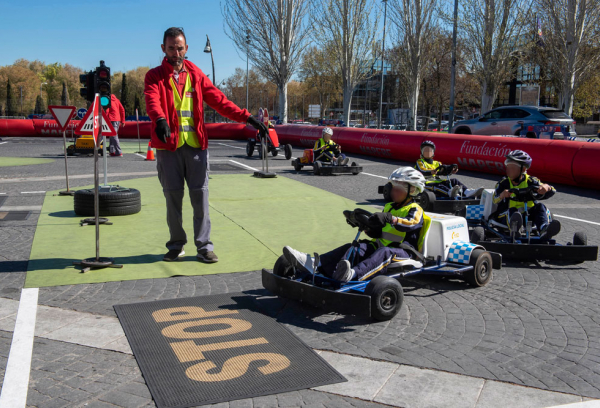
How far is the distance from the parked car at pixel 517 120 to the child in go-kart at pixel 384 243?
17615 millimetres

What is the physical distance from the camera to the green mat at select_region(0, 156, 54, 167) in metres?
17.1

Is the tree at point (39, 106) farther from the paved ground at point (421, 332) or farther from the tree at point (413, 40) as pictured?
the paved ground at point (421, 332)

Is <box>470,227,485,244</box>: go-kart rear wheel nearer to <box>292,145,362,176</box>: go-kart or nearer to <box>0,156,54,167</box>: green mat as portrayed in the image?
<box>292,145,362,176</box>: go-kart

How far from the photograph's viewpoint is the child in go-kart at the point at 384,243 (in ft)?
15.5

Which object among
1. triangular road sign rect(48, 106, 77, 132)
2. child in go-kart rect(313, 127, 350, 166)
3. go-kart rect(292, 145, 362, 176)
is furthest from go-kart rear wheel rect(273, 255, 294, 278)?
child in go-kart rect(313, 127, 350, 166)

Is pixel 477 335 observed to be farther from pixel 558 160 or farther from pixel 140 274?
pixel 558 160

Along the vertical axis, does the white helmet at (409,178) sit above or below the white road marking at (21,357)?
above

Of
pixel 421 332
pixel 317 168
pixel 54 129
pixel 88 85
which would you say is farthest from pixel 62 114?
pixel 54 129

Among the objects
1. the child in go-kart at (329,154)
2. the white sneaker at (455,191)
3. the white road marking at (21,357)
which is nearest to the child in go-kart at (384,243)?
the white road marking at (21,357)

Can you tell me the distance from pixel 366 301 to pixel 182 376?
1.48 meters

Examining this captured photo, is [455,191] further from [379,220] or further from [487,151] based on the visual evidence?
[487,151]

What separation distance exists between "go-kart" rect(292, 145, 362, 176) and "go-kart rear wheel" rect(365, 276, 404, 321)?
405 inches

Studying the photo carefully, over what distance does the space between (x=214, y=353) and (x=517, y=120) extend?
20.6m

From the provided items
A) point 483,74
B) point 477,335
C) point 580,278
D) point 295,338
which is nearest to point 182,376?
point 295,338
